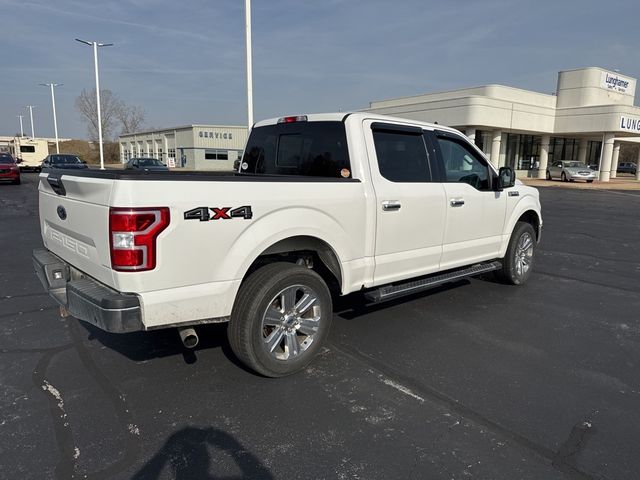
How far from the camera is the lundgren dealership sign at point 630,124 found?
3731cm

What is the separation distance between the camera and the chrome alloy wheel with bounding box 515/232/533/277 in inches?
252

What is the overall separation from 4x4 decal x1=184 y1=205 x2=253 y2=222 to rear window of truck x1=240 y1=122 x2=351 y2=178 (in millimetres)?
1265

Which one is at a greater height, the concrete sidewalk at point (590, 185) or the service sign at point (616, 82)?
the service sign at point (616, 82)

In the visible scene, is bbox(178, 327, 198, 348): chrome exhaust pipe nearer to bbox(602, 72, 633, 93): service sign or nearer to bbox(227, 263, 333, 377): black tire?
bbox(227, 263, 333, 377): black tire

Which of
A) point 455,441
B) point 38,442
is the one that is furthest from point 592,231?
point 38,442

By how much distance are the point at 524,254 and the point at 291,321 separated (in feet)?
13.7

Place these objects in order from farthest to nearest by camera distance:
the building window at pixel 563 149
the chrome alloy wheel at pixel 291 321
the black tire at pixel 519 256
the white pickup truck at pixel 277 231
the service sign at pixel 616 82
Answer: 1. the building window at pixel 563 149
2. the service sign at pixel 616 82
3. the black tire at pixel 519 256
4. the chrome alloy wheel at pixel 291 321
5. the white pickup truck at pixel 277 231

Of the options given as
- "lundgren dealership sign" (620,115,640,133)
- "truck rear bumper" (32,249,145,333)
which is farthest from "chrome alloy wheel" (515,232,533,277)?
"lundgren dealership sign" (620,115,640,133)

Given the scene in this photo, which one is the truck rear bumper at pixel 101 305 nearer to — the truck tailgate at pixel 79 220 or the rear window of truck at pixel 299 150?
A: the truck tailgate at pixel 79 220

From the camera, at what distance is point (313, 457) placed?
277 centimetres

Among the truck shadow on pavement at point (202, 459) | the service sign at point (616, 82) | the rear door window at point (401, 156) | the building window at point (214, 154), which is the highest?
the service sign at point (616, 82)

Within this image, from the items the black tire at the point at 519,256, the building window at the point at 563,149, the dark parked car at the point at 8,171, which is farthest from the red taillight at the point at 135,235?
→ the building window at the point at 563,149

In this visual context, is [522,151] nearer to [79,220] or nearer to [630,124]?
[630,124]

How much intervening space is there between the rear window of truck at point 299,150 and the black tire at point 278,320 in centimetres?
115
